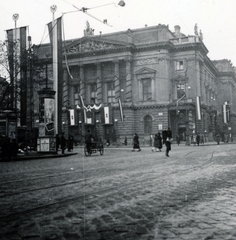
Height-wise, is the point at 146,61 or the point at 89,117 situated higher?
the point at 146,61

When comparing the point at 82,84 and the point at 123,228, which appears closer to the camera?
the point at 123,228

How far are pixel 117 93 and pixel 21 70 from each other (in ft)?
86.2

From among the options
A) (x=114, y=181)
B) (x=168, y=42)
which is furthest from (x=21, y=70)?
(x=168, y=42)

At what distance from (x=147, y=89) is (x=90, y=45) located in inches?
435

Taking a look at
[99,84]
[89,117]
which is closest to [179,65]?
[99,84]

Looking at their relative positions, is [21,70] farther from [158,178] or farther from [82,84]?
[82,84]

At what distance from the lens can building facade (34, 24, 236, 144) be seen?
4853 centimetres

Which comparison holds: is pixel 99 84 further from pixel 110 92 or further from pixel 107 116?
pixel 107 116

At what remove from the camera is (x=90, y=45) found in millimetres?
52438

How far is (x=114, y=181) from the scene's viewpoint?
8.20m

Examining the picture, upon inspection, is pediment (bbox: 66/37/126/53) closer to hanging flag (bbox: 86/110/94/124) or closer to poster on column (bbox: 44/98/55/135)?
hanging flag (bbox: 86/110/94/124)

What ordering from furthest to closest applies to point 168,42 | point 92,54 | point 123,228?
1. point 92,54
2. point 168,42
3. point 123,228

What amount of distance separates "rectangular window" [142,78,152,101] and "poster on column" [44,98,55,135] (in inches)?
1204

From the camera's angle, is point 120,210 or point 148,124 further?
point 148,124
